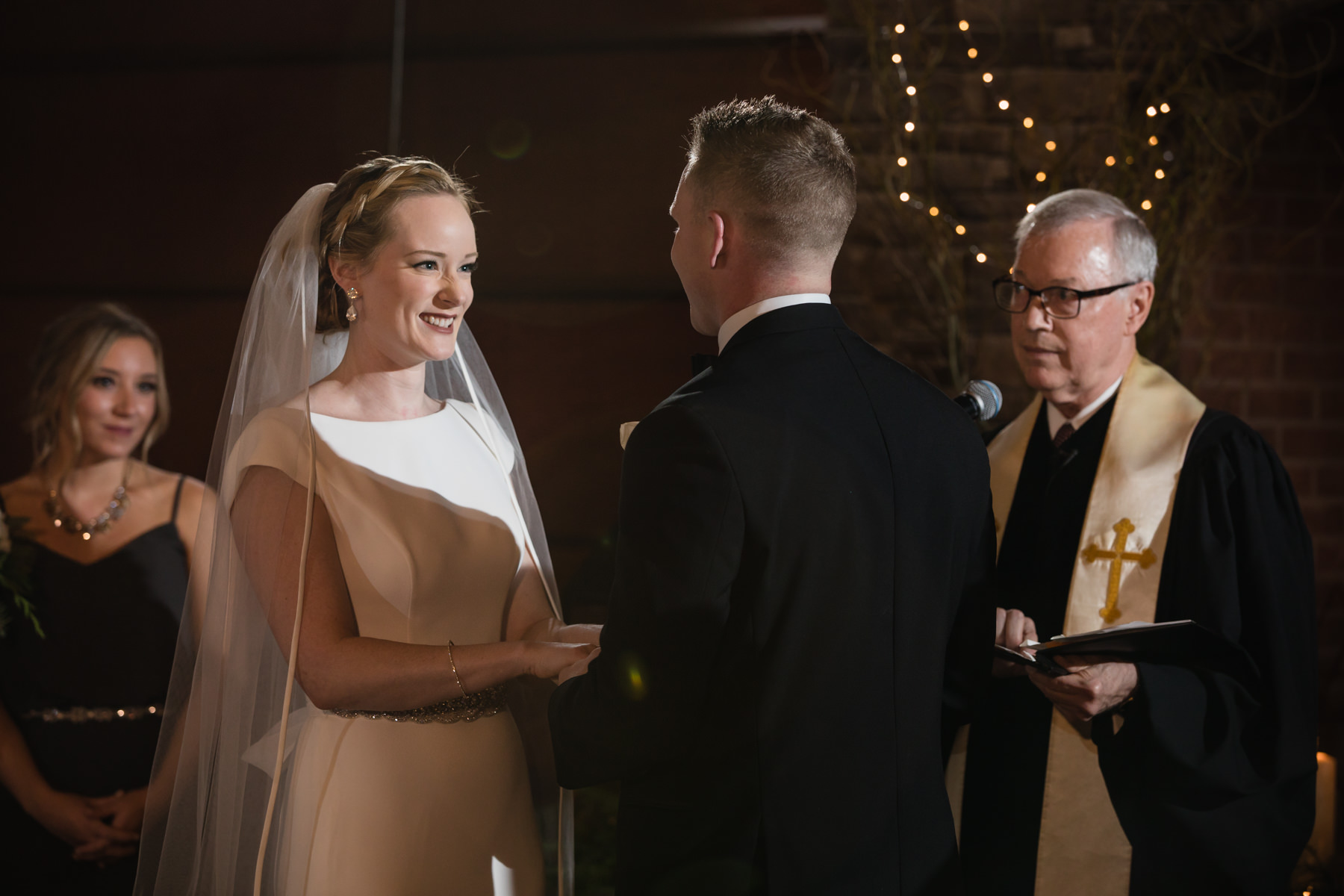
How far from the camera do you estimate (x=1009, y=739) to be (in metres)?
2.12

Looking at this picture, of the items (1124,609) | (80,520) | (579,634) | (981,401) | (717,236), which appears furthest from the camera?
(80,520)

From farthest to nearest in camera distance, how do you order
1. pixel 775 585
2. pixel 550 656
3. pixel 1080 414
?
1. pixel 1080 414
2. pixel 550 656
3. pixel 775 585

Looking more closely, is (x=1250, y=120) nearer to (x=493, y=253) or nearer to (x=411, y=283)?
(x=493, y=253)

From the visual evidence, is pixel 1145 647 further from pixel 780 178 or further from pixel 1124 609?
pixel 780 178

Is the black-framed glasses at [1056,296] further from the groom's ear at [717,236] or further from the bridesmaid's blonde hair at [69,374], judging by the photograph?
the bridesmaid's blonde hair at [69,374]

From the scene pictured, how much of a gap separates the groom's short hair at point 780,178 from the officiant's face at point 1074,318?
3.00 ft

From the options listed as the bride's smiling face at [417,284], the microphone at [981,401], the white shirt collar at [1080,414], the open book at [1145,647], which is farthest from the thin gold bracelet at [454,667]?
the white shirt collar at [1080,414]

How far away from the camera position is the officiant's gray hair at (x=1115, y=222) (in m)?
2.09

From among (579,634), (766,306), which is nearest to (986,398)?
(766,306)

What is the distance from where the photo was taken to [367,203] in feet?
5.41

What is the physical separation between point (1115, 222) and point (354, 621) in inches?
71.8

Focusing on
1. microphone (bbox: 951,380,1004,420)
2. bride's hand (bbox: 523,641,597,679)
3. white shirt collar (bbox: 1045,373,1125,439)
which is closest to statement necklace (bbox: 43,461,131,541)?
bride's hand (bbox: 523,641,597,679)
